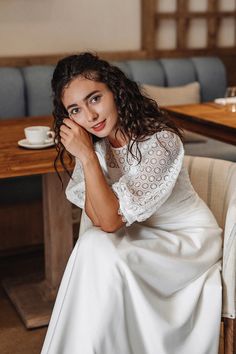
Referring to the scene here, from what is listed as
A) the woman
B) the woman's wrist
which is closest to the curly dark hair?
the woman

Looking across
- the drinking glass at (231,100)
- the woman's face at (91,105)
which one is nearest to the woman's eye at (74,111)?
the woman's face at (91,105)

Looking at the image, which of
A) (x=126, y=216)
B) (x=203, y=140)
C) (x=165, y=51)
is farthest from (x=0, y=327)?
(x=165, y=51)

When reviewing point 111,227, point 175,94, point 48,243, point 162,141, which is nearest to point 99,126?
point 162,141

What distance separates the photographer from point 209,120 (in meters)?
2.81

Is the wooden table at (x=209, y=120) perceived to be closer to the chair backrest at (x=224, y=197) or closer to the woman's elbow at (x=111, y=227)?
the chair backrest at (x=224, y=197)

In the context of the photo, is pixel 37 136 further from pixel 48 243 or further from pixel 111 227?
pixel 111 227

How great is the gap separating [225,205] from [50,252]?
0.88 m

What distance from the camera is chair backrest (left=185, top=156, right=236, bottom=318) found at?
181 centimetres

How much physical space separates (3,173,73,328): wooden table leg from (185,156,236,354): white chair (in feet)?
2.06

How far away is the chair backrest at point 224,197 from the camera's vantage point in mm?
1812

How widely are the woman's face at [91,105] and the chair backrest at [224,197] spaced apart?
1.23 feet

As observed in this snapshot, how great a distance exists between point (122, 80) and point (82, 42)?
6.85 feet

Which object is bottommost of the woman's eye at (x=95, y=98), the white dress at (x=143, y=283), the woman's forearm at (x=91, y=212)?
the white dress at (x=143, y=283)

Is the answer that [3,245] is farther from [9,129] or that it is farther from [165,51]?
[165,51]
